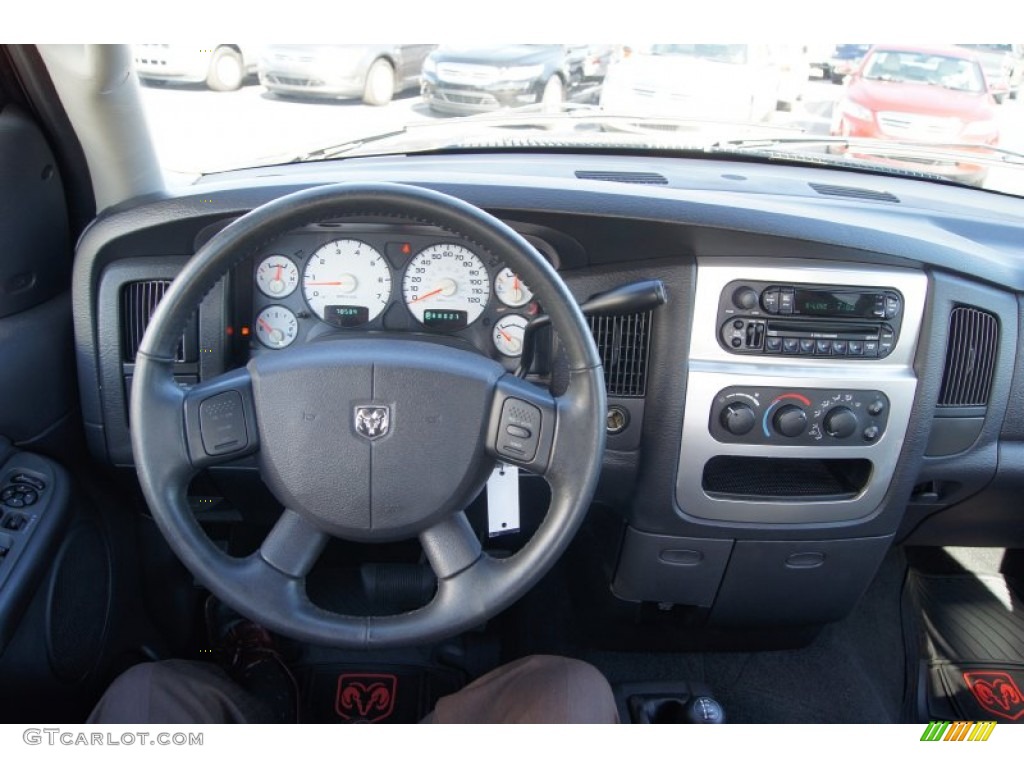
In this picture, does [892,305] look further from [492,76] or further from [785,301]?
[492,76]

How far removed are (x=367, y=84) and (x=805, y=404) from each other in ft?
8.63

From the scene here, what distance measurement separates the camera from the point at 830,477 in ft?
6.70

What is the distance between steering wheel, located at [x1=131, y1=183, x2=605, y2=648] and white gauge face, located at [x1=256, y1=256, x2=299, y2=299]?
38 cm

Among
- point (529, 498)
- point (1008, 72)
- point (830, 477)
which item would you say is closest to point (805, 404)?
point (830, 477)

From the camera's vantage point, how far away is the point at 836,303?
179 cm

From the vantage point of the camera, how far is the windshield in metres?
2.35

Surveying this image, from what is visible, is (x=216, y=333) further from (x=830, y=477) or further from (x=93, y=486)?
(x=830, y=477)

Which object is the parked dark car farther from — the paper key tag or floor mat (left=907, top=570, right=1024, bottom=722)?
floor mat (left=907, top=570, right=1024, bottom=722)

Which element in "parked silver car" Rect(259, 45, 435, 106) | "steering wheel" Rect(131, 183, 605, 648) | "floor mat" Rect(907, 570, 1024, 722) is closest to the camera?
"steering wheel" Rect(131, 183, 605, 648)

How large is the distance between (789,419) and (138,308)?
144 cm

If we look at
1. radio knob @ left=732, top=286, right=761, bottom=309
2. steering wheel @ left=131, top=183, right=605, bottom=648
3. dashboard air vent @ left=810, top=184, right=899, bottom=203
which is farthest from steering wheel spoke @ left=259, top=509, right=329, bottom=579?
dashboard air vent @ left=810, top=184, right=899, bottom=203

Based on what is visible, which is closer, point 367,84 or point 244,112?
point 244,112

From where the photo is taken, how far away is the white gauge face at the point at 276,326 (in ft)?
5.91

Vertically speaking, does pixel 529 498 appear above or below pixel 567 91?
below
